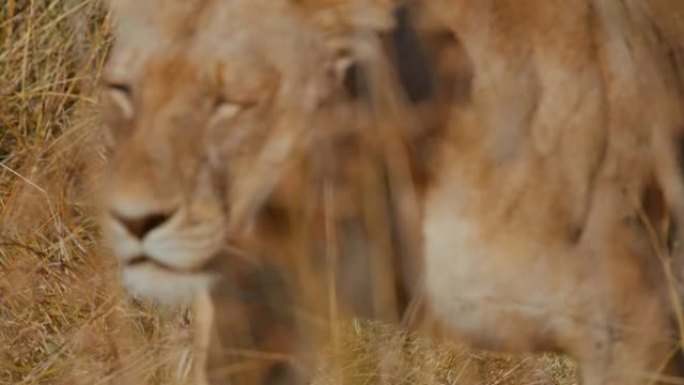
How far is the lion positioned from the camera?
1956 mm

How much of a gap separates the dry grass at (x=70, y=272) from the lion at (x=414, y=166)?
5.8 inches

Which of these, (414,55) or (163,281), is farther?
(414,55)

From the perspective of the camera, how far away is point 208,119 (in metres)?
1.96

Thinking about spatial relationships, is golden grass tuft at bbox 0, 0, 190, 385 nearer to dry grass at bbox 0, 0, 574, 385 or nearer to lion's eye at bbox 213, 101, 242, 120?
dry grass at bbox 0, 0, 574, 385

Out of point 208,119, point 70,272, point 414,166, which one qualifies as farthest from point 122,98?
point 70,272

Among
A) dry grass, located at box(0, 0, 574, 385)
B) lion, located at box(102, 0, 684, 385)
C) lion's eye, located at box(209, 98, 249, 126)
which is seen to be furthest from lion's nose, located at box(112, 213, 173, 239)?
dry grass, located at box(0, 0, 574, 385)

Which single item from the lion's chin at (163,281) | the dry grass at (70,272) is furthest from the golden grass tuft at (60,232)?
the lion's chin at (163,281)

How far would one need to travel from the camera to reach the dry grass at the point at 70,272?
7.81ft

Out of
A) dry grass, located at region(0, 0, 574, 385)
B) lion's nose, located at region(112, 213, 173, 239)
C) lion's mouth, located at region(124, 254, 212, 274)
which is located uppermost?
lion's nose, located at region(112, 213, 173, 239)

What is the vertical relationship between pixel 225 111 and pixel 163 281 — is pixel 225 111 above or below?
above

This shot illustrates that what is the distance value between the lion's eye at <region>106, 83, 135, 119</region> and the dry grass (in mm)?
332

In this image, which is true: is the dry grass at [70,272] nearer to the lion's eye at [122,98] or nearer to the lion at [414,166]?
the lion at [414,166]

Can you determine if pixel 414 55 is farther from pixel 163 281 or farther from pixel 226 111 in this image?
pixel 163 281

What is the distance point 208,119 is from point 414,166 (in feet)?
0.74
